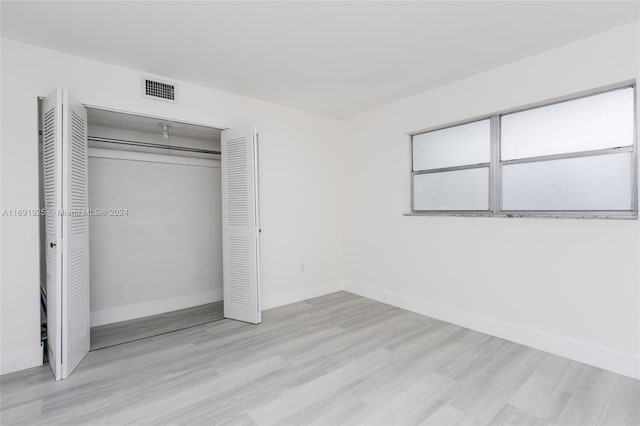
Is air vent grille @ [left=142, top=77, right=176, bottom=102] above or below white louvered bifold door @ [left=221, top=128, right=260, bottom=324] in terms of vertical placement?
above

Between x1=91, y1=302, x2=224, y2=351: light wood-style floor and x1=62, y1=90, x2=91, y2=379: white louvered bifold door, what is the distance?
34 centimetres

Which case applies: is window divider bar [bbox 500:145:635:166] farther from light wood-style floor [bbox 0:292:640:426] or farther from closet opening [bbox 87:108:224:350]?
closet opening [bbox 87:108:224:350]

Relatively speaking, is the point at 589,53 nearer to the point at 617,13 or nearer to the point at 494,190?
the point at 617,13

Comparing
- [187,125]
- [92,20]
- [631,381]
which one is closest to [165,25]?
[92,20]

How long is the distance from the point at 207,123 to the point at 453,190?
2.94 metres

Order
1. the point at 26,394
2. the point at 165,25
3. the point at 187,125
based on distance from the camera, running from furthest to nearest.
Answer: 1. the point at 187,125
2. the point at 165,25
3. the point at 26,394

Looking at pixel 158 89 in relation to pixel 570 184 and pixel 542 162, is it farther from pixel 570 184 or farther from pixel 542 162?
pixel 570 184

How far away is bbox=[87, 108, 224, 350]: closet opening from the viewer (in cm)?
361

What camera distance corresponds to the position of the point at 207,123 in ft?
11.8

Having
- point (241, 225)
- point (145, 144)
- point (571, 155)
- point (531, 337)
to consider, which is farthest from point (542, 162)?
point (145, 144)

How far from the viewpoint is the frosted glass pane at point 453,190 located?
3.34m

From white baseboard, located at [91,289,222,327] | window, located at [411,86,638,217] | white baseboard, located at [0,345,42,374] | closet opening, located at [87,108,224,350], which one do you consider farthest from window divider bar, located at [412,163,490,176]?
white baseboard, located at [0,345,42,374]

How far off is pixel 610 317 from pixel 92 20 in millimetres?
4597

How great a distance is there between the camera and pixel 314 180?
4641 mm
